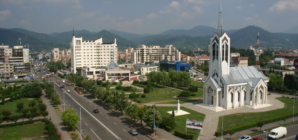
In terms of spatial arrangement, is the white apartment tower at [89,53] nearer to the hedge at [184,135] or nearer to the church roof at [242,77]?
the church roof at [242,77]

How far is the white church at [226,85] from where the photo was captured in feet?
140

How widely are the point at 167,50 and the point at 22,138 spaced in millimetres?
113725

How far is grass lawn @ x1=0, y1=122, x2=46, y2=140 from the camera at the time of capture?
101 feet

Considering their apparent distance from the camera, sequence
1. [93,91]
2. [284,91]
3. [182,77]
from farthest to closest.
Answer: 1. [182,77]
2. [284,91]
3. [93,91]

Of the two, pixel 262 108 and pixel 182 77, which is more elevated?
pixel 182 77

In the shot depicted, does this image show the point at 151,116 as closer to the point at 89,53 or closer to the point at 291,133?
the point at 291,133

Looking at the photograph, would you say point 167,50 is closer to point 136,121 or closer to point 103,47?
point 103,47

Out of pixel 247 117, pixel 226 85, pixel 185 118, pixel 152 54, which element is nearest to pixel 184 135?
pixel 185 118

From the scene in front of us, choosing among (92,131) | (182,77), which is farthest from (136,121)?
(182,77)

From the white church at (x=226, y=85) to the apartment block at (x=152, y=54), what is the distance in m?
89.0

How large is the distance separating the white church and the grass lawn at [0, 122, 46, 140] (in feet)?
93.5

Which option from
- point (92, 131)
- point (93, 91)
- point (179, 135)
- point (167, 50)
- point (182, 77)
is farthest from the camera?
point (167, 50)

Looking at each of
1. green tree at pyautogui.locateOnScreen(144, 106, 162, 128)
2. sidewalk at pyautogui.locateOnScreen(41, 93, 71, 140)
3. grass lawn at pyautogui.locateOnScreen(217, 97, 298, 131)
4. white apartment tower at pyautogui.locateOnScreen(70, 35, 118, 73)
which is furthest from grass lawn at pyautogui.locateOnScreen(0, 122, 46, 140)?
white apartment tower at pyautogui.locateOnScreen(70, 35, 118, 73)

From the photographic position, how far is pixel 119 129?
3312cm
